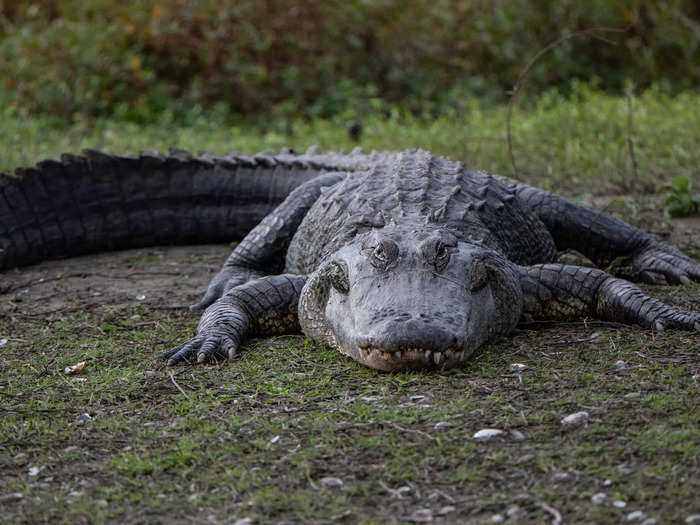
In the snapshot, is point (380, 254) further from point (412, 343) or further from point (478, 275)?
point (412, 343)

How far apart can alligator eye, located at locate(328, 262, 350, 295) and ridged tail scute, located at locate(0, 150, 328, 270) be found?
1.86m

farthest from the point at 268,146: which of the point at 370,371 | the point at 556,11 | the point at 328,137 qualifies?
the point at 370,371

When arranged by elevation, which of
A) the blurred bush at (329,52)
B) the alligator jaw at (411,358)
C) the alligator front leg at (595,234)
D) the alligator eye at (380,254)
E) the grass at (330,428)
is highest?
the blurred bush at (329,52)

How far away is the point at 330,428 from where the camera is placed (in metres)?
2.98

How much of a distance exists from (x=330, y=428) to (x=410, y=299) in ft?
2.20

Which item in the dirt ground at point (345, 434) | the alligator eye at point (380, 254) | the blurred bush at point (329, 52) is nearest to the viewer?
the dirt ground at point (345, 434)

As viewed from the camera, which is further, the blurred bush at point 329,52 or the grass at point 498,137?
the blurred bush at point 329,52

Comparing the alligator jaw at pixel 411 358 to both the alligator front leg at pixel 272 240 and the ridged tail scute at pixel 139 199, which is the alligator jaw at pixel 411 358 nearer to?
the alligator front leg at pixel 272 240

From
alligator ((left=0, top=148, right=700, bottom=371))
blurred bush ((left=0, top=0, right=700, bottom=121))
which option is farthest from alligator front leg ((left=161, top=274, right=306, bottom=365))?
blurred bush ((left=0, top=0, right=700, bottom=121))

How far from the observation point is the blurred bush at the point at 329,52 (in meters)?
10.3

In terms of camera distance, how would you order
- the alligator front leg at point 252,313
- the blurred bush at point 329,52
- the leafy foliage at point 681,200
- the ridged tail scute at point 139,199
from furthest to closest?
the blurred bush at point 329,52, the leafy foliage at point 681,200, the ridged tail scute at point 139,199, the alligator front leg at point 252,313

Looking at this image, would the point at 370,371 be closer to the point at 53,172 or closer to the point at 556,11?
the point at 53,172

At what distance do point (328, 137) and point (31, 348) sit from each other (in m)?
5.15

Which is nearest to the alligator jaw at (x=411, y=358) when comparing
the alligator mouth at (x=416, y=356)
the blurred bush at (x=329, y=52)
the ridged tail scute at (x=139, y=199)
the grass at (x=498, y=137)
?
the alligator mouth at (x=416, y=356)
